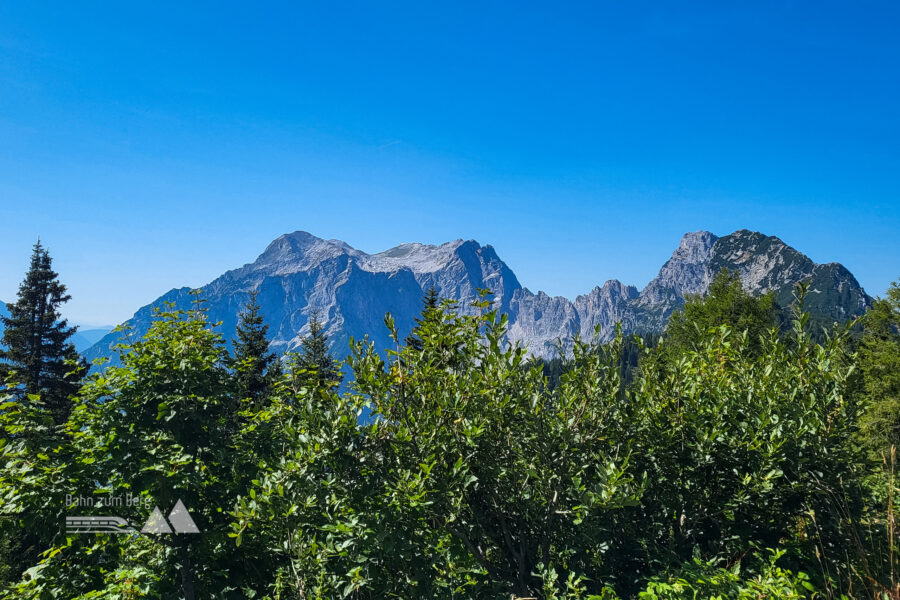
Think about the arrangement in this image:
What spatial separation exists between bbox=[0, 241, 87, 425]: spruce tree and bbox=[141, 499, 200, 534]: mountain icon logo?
24251mm

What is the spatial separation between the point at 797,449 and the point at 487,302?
3884 mm

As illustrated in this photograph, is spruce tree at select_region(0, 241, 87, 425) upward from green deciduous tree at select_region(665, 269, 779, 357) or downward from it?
downward

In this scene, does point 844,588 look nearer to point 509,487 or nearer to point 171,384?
point 509,487

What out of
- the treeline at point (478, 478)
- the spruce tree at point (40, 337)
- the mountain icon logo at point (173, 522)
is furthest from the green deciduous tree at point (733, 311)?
the spruce tree at point (40, 337)

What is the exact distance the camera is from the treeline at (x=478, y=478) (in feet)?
15.1

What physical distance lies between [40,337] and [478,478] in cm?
3272

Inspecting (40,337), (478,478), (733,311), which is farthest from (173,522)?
(733,311)

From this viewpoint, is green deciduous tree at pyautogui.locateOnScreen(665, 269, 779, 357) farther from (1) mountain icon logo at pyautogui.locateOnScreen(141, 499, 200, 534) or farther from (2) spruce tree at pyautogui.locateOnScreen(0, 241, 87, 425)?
(2) spruce tree at pyautogui.locateOnScreen(0, 241, 87, 425)

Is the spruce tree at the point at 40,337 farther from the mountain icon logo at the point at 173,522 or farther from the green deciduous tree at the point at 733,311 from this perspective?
the green deciduous tree at the point at 733,311

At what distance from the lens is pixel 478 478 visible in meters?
5.05

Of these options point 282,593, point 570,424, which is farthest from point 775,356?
point 282,593

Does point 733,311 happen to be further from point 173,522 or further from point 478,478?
point 173,522

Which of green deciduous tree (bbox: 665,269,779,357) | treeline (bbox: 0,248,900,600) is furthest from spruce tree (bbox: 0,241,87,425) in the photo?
green deciduous tree (bbox: 665,269,779,357)

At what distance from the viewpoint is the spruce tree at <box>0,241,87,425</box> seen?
24844mm
